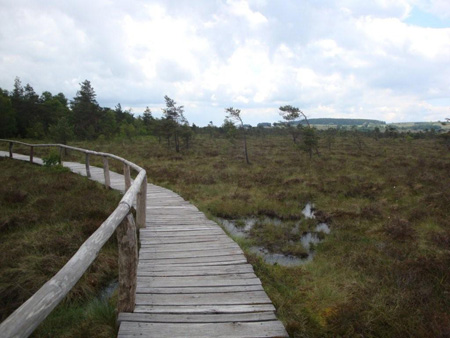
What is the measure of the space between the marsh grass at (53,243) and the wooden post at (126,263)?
0.97 feet

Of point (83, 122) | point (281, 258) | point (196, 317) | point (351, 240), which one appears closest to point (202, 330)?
point (196, 317)

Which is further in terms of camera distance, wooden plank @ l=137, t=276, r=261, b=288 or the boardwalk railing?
wooden plank @ l=137, t=276, r=261, b=288

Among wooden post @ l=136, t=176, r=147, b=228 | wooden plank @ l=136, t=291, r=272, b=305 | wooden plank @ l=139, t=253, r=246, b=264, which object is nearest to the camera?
wooden plank @ l=136, t=291, r=272, b=305

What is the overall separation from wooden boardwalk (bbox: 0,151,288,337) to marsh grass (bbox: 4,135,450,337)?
1.52 ft

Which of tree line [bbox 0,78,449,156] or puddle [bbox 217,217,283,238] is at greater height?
tree line [bbox 0,78,449,156]

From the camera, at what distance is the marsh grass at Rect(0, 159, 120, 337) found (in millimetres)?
3410

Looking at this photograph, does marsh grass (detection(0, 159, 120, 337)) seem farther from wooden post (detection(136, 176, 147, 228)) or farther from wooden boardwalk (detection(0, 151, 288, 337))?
wooden post (detection(136, 176, 147, 228))

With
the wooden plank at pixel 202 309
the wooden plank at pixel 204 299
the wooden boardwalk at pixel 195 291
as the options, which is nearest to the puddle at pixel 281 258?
the wooden boardwalk at pixel 195 291

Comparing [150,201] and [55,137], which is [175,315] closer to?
[150,201]

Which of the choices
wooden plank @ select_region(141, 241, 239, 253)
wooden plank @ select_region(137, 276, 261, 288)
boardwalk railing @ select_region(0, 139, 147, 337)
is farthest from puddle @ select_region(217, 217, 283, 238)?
boardwalk railing @ select_region(0, 139, 147, 337)

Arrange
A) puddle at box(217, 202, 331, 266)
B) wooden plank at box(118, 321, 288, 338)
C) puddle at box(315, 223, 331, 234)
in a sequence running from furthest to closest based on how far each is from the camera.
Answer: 1. puddle at box(315, 223, 331, 234)
2. puddle at box(217, 202, 331, 266)
3. wooden plank at box(118, 321, 288, 338)

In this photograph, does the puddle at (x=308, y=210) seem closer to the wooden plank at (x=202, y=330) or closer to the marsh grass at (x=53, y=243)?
the marsh grass at (x=53, y=243)

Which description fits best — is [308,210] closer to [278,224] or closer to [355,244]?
[278,224]

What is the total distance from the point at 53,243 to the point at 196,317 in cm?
362
